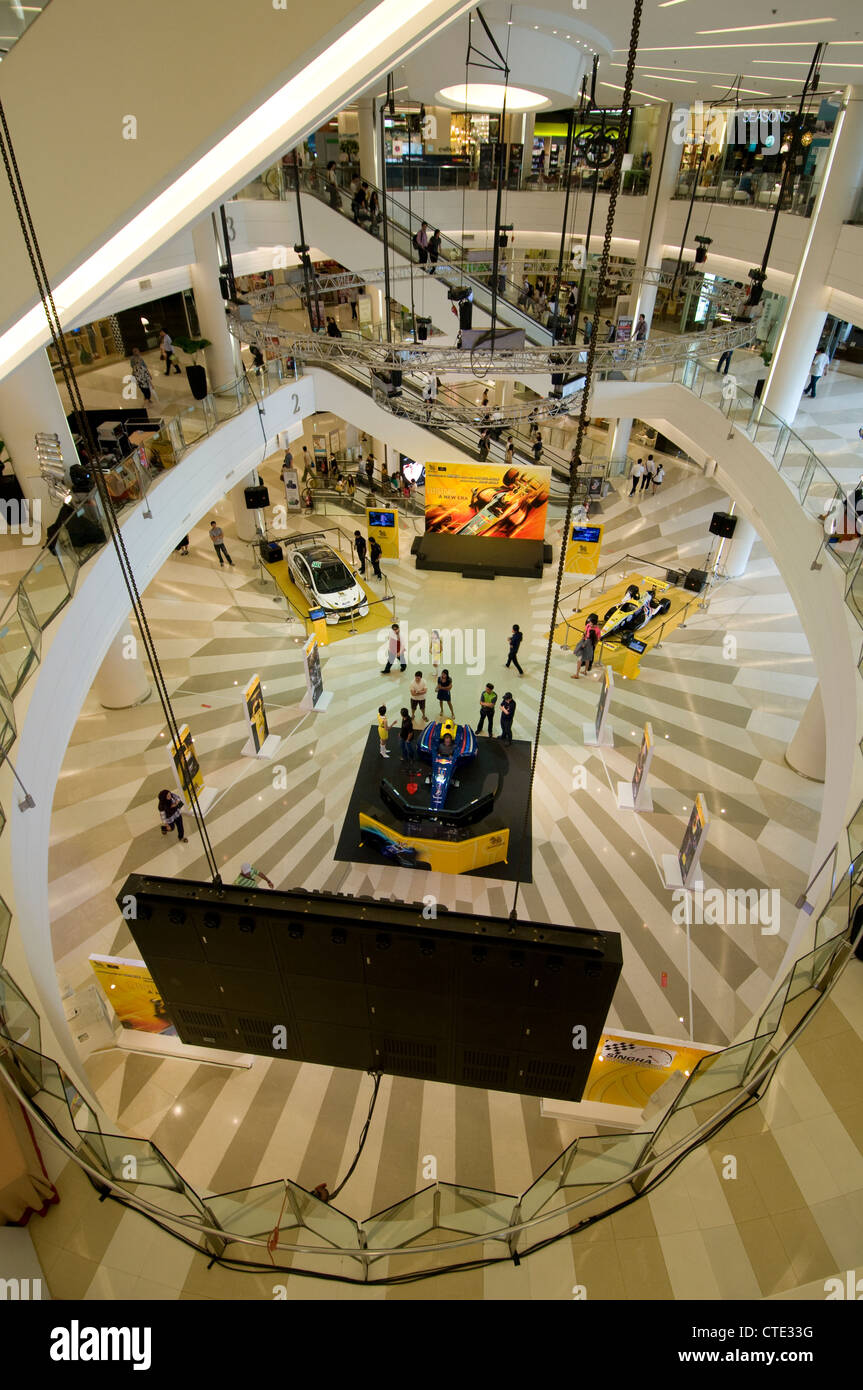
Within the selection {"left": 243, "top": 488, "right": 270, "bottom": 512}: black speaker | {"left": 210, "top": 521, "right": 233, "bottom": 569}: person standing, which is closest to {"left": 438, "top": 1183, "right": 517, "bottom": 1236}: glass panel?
{"left": 243, "top": 488, "right": 270, "bottom": 512}: black speaker

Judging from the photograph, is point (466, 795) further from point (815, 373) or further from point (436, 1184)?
point (815, 373)

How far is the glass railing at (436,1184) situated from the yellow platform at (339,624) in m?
9.45

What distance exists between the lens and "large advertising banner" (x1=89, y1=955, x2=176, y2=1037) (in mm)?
6707

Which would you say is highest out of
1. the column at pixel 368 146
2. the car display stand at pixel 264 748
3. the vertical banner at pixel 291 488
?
the column at pixel 368 146

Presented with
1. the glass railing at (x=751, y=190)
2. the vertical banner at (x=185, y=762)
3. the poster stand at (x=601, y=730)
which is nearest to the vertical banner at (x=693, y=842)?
the poster stand at (x=601, y=730)

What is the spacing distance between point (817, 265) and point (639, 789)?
8568mm

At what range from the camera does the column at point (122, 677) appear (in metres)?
11.1

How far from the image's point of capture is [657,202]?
1659cm

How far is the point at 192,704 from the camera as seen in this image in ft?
37.7

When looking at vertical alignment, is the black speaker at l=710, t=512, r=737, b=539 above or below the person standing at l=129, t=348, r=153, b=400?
below

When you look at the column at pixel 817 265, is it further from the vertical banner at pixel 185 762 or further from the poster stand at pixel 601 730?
the vertical banner at pixel 185 762

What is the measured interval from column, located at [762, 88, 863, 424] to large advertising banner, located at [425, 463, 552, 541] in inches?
178

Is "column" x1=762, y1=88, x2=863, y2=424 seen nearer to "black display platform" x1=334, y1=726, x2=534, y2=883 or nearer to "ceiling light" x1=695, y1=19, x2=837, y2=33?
"ceiling light" x1=695, y1=19, x2=837, y2=33

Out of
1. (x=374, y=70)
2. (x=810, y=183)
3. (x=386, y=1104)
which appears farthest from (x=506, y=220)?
(x=386, y=1104)
